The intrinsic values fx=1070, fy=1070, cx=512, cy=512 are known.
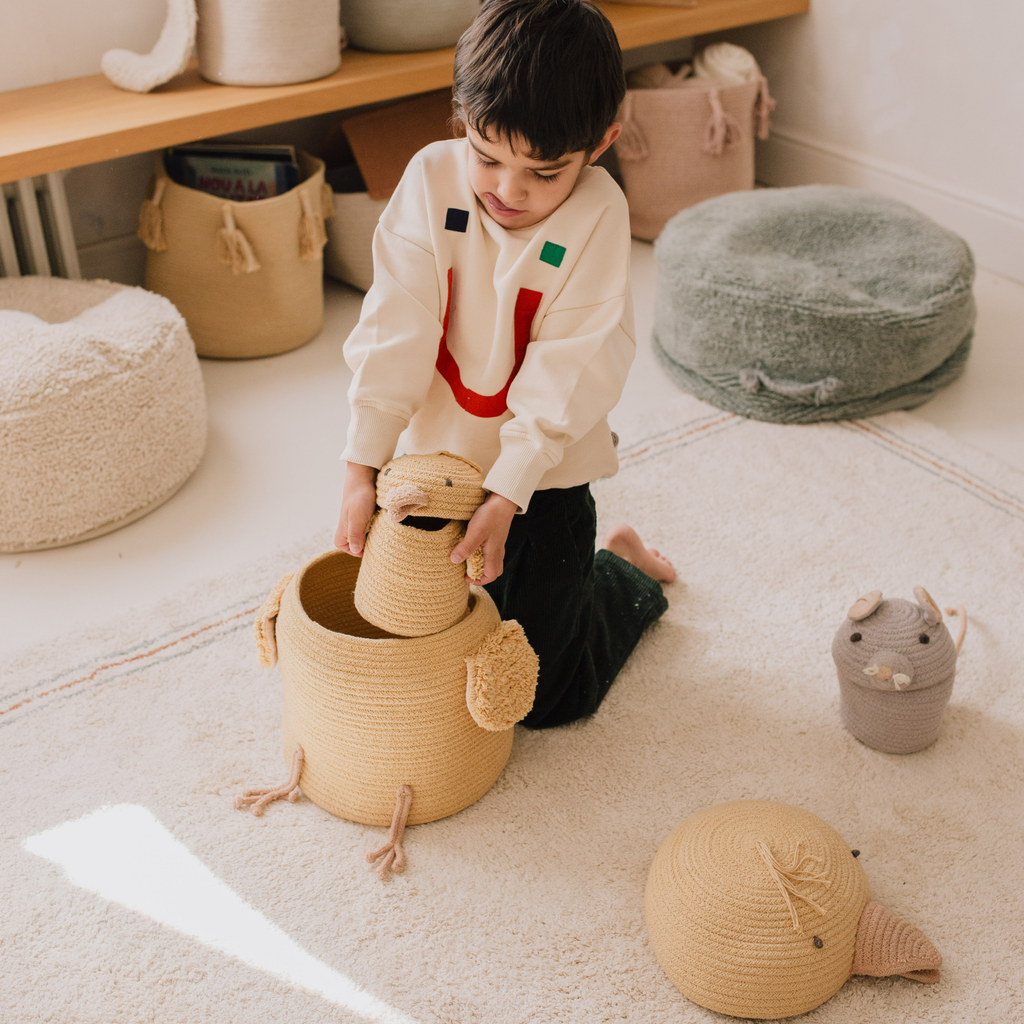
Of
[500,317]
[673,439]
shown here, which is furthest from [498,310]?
[673,439]

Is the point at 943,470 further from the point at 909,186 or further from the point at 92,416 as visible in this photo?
the point at 92,416

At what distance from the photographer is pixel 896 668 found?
1.17 meters

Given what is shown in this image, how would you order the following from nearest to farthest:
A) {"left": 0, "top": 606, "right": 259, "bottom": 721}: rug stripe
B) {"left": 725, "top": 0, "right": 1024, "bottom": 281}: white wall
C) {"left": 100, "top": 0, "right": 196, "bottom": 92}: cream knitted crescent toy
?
1. {"left": 0, "top": 606, "right": 259, "bottom": 721}: rug stripe
2. {"left": 100, "top": 0, "right": 196, "bottom": 92}: cream knitted crescent toy
3. {"left": 725, "top": 0, "right": 1024, "bottom": 281}: white wall

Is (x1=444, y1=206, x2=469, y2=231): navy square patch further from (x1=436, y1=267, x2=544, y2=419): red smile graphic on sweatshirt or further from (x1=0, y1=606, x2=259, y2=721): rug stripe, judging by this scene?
(x1=0, y1=606, x2=259, y2=721): rug stripe

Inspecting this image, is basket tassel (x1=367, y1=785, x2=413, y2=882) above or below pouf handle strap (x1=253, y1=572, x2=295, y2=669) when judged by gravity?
below

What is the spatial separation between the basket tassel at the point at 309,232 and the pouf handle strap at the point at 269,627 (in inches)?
42.0

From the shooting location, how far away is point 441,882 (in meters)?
1.10

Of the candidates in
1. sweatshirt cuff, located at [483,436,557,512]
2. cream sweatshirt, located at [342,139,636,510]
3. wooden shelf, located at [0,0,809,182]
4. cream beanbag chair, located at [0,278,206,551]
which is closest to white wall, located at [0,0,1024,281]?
wooden shelf, located at [0,0,809,182]

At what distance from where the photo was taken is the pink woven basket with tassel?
241 centimetres

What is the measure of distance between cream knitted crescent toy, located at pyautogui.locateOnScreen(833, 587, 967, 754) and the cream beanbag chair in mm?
1024

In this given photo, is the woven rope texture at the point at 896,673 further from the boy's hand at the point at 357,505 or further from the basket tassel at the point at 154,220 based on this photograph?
the basket tassel at the point at 154,220

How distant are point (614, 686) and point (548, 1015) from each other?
0.45m

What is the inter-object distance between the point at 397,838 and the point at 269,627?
0.26 meters

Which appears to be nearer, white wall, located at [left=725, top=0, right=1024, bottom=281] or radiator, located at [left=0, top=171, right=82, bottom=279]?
radiator, located at [left=0, top=171, right=82, bottom=279]
